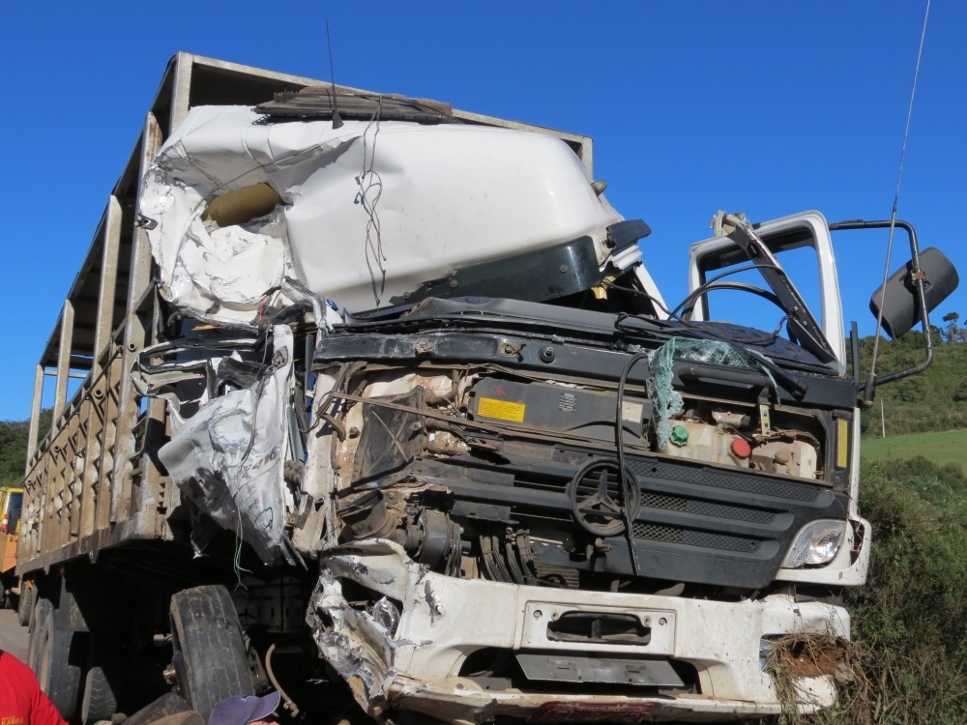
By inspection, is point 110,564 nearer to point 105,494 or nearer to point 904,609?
point 105,494

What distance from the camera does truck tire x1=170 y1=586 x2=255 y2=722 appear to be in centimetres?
422

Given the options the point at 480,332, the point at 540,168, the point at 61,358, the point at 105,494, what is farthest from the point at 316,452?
the point at 61,358

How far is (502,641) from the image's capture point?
3.14m

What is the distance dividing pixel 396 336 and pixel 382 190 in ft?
3.25

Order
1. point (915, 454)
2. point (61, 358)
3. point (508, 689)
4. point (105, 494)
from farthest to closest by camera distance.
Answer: point (915, 454) < point (61, 358) < point (105, 494) < point (508, 689)

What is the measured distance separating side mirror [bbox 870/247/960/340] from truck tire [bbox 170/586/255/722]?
9.76 feet

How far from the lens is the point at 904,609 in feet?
16.0

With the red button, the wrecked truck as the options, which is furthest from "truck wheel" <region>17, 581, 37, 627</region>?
the red button

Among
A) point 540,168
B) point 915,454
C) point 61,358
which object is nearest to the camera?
point 540,168

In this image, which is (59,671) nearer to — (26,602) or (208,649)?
(26,602)

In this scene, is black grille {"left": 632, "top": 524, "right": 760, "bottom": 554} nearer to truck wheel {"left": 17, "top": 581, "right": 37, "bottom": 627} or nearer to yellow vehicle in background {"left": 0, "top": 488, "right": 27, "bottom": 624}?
truck wheel {"left": 17, "top": 581, "right": 37, "bottom": 627}

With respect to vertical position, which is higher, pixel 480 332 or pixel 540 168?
pixel 540 168

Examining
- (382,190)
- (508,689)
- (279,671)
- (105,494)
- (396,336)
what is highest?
(382,190)

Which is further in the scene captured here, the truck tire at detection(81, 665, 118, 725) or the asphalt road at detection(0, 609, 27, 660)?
the asphalt road at detection(0, 609, 27, 660)
